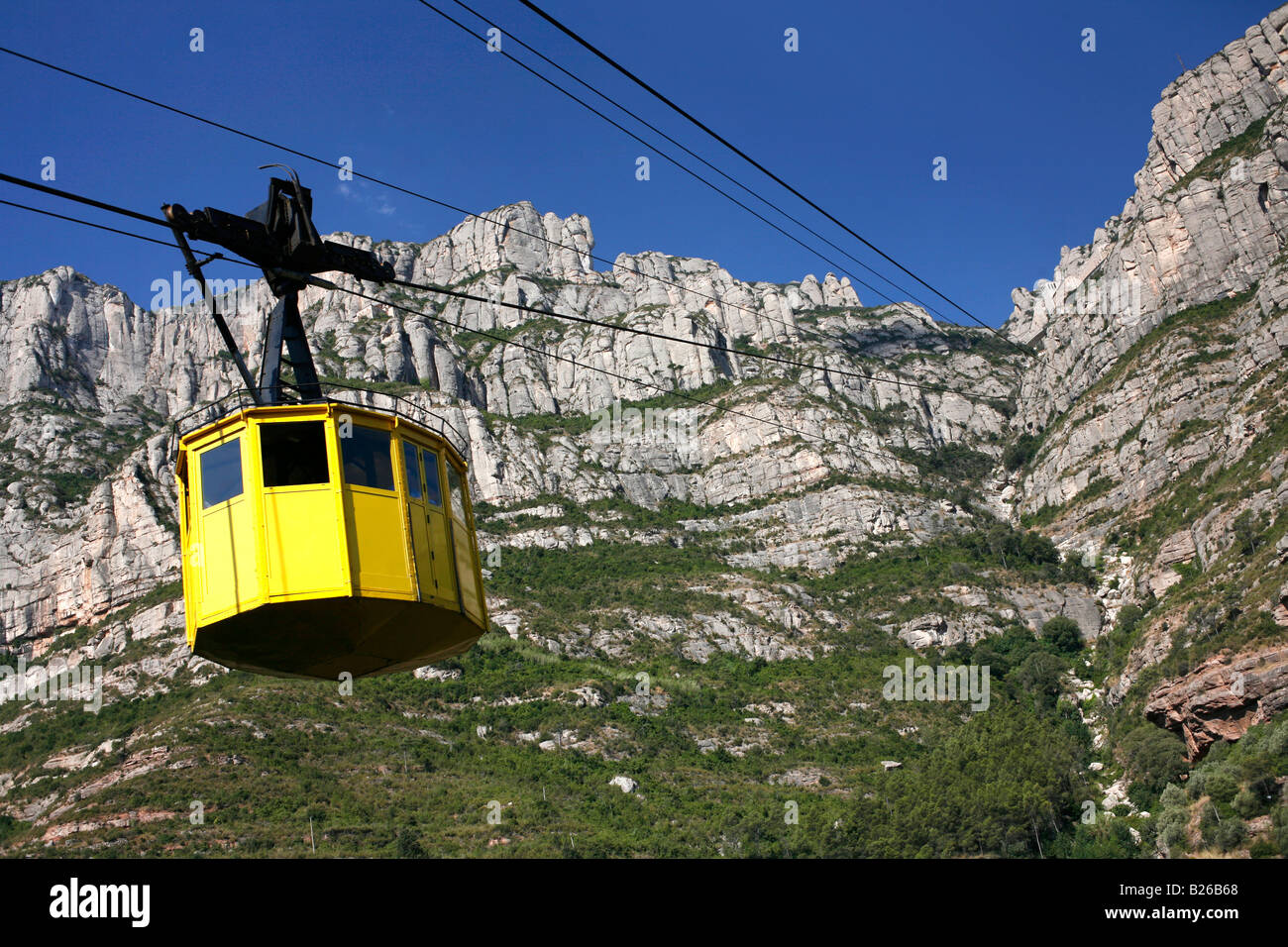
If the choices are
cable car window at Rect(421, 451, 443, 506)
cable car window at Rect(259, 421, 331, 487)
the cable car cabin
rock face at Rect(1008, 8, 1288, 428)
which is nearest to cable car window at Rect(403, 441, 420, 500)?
the cable car cabin

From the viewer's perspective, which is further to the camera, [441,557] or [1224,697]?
[1224,697]

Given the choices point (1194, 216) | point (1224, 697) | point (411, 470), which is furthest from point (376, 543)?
point (1194, 216)

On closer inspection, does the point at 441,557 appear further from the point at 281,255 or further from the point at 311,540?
the point at 281,255

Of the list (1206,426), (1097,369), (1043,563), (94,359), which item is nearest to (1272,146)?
(1097,369)

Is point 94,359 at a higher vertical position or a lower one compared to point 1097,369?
higher

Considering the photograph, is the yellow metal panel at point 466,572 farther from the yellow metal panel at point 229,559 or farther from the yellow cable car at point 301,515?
the yellow metal panel at point 229,559

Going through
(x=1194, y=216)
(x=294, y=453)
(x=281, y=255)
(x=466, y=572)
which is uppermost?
(x=1194, y=216)

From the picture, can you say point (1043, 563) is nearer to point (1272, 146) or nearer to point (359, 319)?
point (1272, 146)

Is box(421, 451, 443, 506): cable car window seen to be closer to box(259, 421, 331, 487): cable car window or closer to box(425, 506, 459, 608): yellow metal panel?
box(425, 506, 459, 608): yellow metal panel
